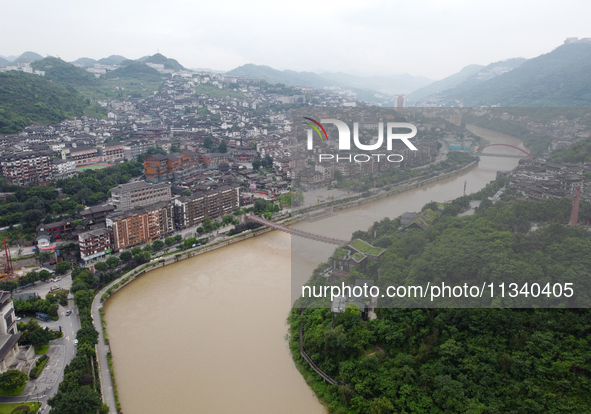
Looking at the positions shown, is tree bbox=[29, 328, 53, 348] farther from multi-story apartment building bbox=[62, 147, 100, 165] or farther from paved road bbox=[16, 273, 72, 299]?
multi-story apartment building bbox=[62, 147, 100, 165]

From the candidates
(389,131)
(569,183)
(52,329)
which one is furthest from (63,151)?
(569,183)

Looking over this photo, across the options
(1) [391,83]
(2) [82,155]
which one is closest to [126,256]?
(2) [82,155]

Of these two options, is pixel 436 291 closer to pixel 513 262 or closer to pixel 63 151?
pixel 513 262

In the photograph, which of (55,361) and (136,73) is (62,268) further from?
(136,73)

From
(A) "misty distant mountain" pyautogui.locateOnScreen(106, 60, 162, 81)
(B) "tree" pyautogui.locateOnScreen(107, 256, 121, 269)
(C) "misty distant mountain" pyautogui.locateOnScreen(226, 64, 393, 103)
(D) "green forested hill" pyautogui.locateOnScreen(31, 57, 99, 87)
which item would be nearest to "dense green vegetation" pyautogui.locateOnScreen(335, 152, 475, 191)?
(B) "tree" pyautogui.locateOnScreen(107, 256, 121, 269)

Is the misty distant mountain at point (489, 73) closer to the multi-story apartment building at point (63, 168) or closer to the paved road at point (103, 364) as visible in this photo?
the multi-story apartment building at point (63, 168)

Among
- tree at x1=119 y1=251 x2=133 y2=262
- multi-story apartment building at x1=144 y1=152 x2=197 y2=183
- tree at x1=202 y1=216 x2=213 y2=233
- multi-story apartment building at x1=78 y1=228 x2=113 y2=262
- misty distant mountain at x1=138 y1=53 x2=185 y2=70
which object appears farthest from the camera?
misty distant mountain at x1=138 y1=53 x2=185 y2=70
